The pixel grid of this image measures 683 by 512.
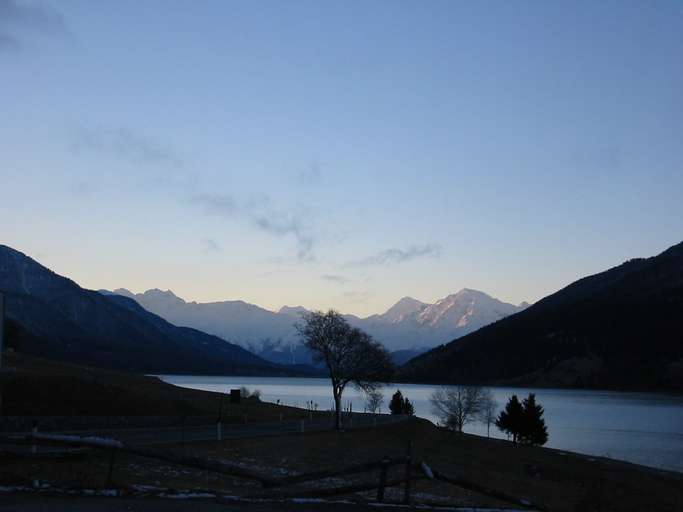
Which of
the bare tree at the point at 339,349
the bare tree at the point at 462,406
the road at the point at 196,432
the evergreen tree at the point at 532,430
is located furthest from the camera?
the bare tree at the point at 462,406

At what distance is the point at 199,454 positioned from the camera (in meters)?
38.1

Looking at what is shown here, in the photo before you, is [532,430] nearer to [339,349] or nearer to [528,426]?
[528,426]

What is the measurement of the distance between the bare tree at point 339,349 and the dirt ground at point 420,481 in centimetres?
517

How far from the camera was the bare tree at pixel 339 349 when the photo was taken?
67.1 metres

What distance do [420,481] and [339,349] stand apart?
111 feet

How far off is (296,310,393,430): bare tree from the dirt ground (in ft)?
17.0

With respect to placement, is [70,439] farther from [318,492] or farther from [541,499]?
[541,499]

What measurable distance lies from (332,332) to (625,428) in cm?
8014

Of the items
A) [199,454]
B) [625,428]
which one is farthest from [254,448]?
[625,428]

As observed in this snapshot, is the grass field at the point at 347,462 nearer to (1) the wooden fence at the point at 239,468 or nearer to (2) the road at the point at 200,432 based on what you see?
(1) the wooden fence at the point at 239,468

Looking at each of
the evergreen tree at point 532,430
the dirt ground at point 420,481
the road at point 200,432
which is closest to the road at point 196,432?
the road at point 200,432

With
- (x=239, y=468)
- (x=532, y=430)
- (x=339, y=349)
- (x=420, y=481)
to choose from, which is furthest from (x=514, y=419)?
(x=239, y=468)

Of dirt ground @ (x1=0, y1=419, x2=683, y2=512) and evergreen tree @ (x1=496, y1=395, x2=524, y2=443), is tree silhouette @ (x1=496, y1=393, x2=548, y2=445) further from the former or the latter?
dirt ground @ (x1=0, y1=419, x2=683, y2=512)

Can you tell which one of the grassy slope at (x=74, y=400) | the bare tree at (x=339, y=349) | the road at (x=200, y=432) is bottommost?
the road at (x=200, y=432)
